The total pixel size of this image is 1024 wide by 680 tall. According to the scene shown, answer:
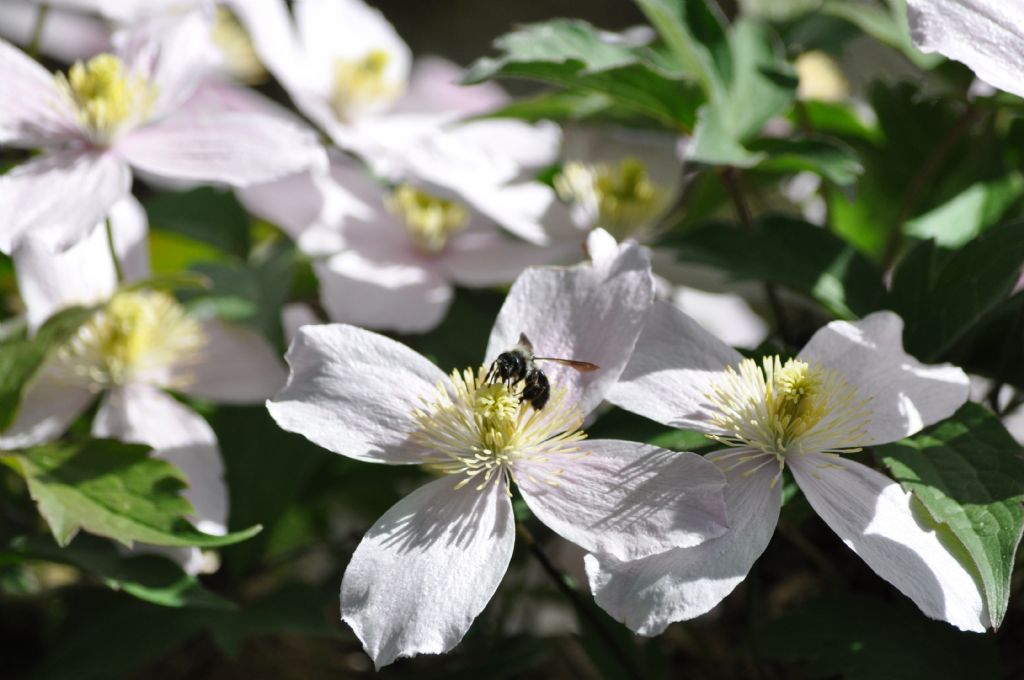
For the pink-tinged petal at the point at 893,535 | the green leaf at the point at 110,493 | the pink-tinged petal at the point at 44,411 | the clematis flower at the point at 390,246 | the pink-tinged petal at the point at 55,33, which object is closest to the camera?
the pink-tinged petal at the point at 893,535

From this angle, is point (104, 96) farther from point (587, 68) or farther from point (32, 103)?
point (587, 68)

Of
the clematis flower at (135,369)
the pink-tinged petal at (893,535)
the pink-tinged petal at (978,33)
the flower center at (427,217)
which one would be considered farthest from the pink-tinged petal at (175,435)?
the pink-tinged petal at (978,33)

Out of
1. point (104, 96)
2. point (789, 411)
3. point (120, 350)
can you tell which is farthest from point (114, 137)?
point (789, 411)

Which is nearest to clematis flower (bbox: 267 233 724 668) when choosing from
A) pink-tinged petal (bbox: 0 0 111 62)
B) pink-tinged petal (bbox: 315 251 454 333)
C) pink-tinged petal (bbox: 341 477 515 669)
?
pink-tinged petal (bbox: 341 477 515 669)

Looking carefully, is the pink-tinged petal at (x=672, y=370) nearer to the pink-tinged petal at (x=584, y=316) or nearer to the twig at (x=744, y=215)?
the pink-tinged petal at (x=584, y=316)

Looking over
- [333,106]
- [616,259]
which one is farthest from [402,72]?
[616,259]

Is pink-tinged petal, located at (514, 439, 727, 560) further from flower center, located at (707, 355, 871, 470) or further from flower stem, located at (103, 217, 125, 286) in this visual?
flower stem, located at (103, 217, 125, 286)
